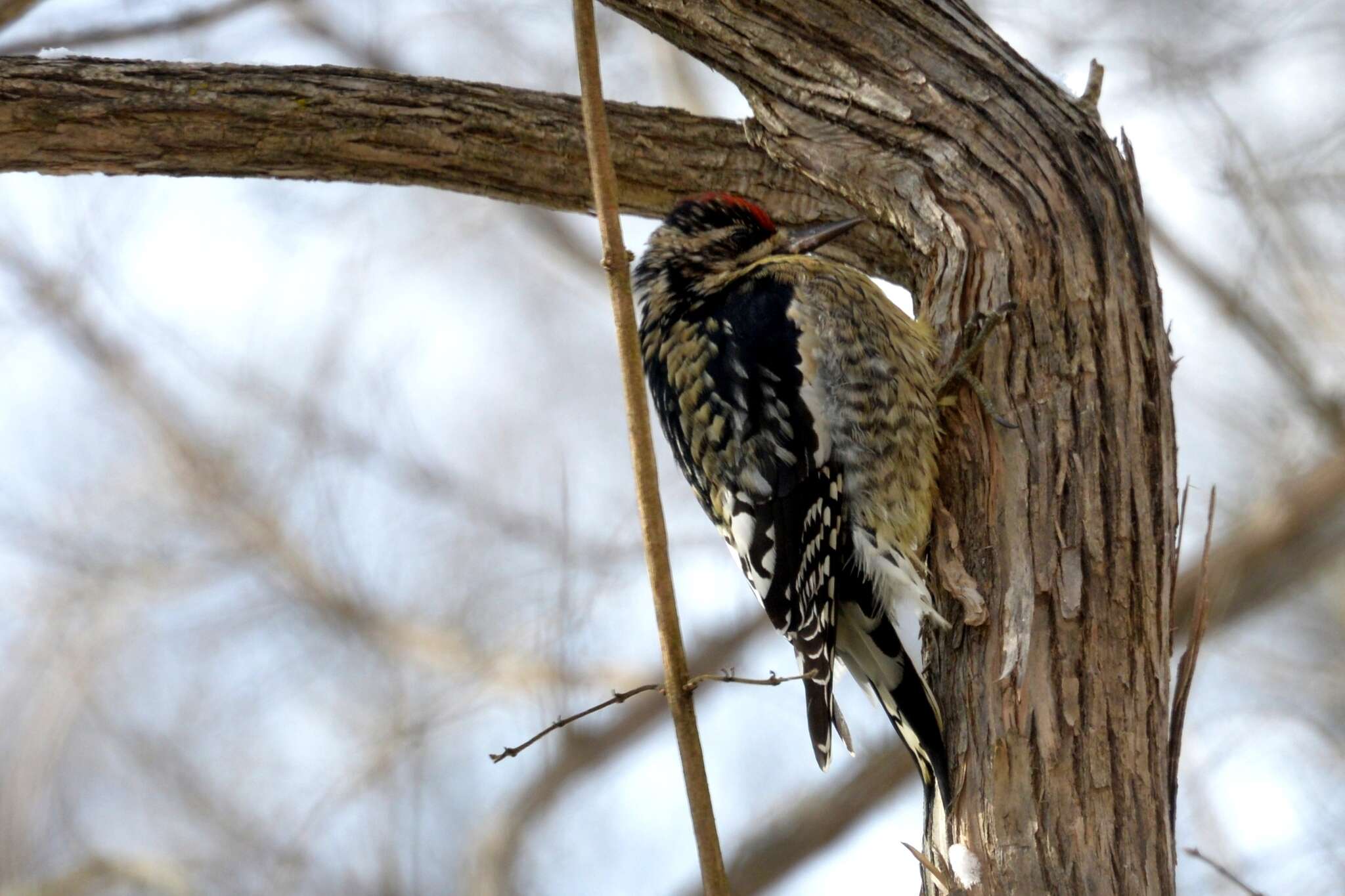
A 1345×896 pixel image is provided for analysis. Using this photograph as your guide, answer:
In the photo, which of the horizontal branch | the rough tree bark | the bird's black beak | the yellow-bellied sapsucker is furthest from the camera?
the bird's black beak

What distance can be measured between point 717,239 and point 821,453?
0.80 metres

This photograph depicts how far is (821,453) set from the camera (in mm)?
3225

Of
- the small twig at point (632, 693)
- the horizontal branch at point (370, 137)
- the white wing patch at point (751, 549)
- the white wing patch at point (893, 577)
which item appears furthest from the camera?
the horizontal branch at point (370, 137)

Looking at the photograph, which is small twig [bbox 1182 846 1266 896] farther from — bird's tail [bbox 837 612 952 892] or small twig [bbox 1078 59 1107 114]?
small twig [bbox 1078 59 1107 114]

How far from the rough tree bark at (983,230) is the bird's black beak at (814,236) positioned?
0.11 m

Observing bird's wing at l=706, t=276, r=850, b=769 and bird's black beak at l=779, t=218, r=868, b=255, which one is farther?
bird's black beak at l=779, t=218, r=868, b=255

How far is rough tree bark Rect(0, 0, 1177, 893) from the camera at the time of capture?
8.55 feet

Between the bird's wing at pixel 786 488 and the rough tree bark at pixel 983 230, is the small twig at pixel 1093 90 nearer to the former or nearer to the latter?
A: the rough tree bark at pixel 983 230

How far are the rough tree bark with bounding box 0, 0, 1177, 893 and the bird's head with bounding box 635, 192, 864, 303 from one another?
20 centimetres

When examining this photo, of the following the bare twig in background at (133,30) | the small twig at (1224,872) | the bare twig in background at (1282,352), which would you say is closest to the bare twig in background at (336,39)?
the bare twig in background at (133,30)

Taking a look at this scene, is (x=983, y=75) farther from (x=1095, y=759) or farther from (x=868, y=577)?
(x=1095, y=759)

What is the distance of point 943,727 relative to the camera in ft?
9.14

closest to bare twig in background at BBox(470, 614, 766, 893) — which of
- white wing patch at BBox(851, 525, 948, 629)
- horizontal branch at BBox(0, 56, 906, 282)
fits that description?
horizontal branch at BBox(0, 56, 906, 282)

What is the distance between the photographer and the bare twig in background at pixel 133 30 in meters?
3.72
